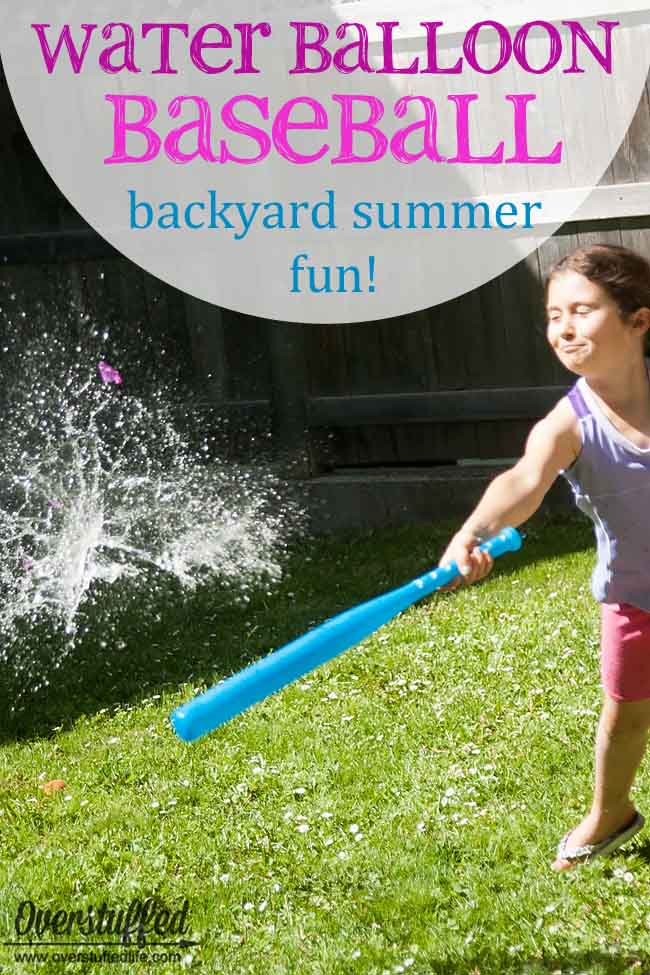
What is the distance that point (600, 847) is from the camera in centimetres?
282

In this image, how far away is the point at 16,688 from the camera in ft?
14.6

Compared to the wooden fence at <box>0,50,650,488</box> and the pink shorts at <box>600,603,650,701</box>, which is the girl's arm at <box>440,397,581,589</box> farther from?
the wooden fence at <box>0,50,650,488</box>

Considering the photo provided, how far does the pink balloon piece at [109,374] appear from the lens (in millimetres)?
6598

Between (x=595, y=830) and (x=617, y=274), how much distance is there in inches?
44.7

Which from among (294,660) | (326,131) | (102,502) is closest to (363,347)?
(326,131)

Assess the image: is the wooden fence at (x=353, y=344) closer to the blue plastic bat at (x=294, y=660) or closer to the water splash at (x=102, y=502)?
the water splash at (x=102, y=502)

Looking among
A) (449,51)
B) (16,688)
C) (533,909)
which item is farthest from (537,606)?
(449,51)

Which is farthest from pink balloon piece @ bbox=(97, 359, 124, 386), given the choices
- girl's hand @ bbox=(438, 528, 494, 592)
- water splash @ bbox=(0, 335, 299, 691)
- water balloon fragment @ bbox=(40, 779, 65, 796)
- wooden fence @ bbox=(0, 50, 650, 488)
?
girl's hand @ bbox=(438, 528, 494, 592)

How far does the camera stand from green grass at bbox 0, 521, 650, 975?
2.64 m

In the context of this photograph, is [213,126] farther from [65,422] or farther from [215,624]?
[215,624]

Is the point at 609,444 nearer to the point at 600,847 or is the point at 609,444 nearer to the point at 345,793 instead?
the point at 600,847

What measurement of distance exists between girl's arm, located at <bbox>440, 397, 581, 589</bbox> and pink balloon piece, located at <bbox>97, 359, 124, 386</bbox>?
4.30m

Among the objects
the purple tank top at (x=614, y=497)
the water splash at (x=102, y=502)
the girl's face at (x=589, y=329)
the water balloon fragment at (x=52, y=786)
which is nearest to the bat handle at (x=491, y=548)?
the purple tank top at (x=614, y=497)

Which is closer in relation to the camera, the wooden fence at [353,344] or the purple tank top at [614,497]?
the purple tank top at [614,497]
